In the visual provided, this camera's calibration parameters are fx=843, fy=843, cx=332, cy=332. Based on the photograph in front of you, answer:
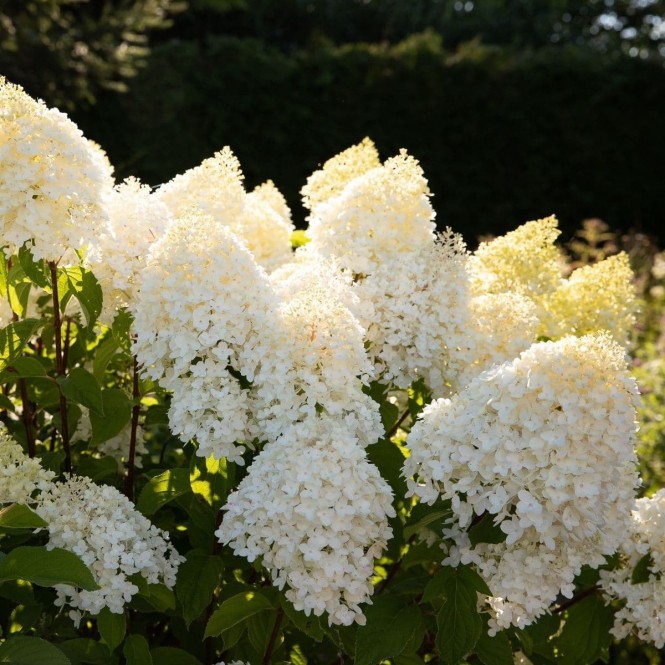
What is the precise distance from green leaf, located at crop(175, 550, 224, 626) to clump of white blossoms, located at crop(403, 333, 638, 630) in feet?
1.74

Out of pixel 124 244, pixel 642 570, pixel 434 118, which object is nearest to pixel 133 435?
pixel 124 244

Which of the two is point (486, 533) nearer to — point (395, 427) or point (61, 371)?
point (395, 427)

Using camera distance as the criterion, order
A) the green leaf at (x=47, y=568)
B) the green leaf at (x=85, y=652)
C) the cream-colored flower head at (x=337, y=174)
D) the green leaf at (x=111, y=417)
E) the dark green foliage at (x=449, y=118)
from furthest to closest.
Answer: the dark green foliage at (x=449, y=118) → the cream-colored flower head at (x=337, y=174) → the green leaf at (x=111, y=417) → the green leaf at (x=85, y=652) → the green leaf at (x=47, y=568)

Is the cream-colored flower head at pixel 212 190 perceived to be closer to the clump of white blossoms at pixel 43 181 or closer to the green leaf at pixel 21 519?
the clump of white blossoms at pixel 43 181

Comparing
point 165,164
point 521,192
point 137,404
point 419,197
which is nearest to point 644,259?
point 521,192

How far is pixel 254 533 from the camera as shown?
1.70 metres

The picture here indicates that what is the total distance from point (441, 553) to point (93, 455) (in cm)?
116

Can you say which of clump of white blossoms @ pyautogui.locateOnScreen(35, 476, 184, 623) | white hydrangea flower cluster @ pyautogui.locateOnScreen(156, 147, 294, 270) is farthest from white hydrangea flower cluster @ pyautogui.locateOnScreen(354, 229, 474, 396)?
clump of white blossoms @ pyautogui.locateOnScreen(35, 476, 184, 623)

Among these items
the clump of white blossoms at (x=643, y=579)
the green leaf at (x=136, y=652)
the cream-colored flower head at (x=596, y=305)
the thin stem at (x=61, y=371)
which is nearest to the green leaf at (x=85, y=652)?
the green leaf at (x=136, y=652)

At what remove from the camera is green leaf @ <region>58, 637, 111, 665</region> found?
74.2 inches

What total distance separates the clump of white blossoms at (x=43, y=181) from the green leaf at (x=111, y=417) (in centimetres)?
41

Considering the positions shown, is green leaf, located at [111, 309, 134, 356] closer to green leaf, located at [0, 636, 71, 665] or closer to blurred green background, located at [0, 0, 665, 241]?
green leaf, located at [0, 636, 71, 665]

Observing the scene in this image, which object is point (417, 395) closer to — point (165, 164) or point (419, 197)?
point (419, 197)

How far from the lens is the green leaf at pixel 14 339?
6.33ft
